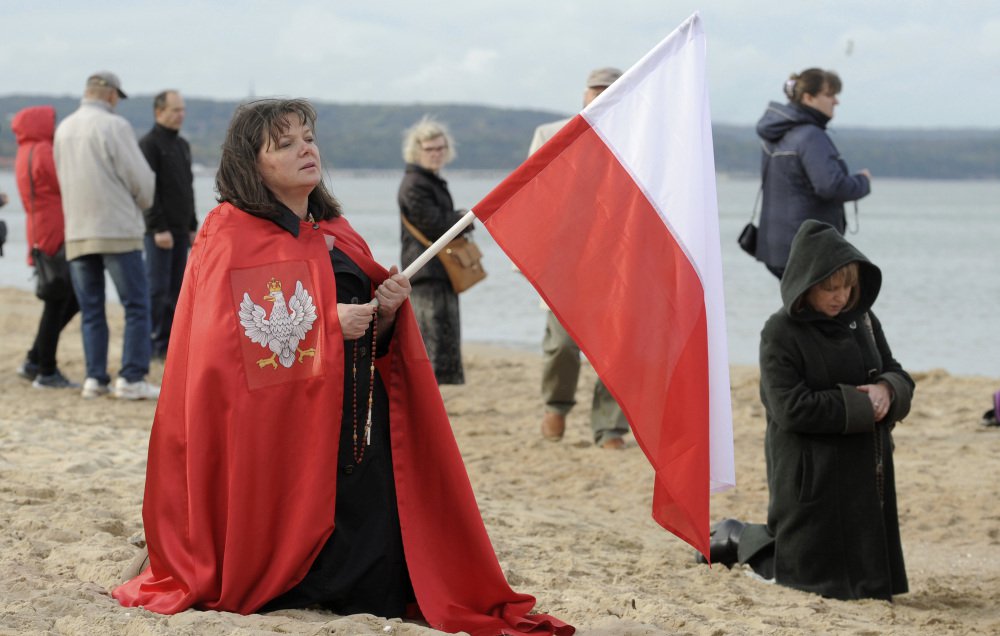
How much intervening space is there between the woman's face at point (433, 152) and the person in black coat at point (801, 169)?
6.77 feet

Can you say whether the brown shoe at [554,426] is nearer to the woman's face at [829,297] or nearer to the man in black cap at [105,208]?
the man in black cap at [105,208]

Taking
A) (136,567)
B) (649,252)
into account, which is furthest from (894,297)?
(136,567)

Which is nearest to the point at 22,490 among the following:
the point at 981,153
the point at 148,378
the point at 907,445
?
the point at 148,378

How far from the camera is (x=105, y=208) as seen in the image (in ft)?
28.4

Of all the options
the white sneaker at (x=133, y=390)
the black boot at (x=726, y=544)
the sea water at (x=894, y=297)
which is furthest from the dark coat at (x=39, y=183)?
the black boot at (x=726, y=544)

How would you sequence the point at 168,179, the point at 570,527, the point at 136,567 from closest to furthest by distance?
the point at 136,567, the point at 570,527, the point at 168,179

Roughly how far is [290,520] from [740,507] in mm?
3741

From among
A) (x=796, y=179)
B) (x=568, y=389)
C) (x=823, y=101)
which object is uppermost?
(x=823, y=101)

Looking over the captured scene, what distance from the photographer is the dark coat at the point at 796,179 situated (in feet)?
24.5

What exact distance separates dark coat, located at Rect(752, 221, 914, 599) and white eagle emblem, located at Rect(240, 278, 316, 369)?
6.92ft

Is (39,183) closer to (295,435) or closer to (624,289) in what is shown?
(295,435)

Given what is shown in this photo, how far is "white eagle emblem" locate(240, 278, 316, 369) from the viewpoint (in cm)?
382

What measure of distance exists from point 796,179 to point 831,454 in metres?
2.82

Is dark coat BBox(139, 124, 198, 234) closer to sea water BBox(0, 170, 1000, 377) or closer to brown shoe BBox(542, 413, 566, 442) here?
sea water BBox(0, 170, 1000, 377)
